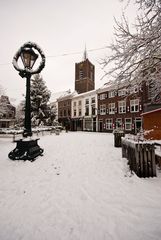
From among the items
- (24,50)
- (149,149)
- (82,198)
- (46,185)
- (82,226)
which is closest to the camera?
(82,226)

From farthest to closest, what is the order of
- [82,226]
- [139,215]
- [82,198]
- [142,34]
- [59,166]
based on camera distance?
[59,166]
[142,34]
[82,198]
[139,215]
[82,226]

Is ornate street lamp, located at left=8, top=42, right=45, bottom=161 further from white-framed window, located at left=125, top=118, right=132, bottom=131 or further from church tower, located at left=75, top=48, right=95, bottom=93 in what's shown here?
church tower, located at left=75, top=48, right=95, bottom=93

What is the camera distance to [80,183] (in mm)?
4027

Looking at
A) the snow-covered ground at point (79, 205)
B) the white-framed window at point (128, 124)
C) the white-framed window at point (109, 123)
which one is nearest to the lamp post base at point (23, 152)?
the snow-covered ground at point (79, 205)

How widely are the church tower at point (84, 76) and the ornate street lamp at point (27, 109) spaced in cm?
3942

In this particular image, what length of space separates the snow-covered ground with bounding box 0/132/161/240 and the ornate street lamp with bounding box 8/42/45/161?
1.29 metres

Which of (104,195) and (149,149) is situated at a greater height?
(149,149)

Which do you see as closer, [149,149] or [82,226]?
[82,226]

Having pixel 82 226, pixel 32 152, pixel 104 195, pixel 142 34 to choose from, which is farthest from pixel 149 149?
pixel 32 152

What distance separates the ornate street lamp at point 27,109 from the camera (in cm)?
621

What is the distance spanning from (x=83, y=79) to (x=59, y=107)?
11389 mm

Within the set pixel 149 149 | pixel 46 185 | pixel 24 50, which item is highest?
pixel 24 50

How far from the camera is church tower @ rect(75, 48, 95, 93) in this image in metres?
46.4

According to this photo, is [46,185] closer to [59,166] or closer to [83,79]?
[59,166]
